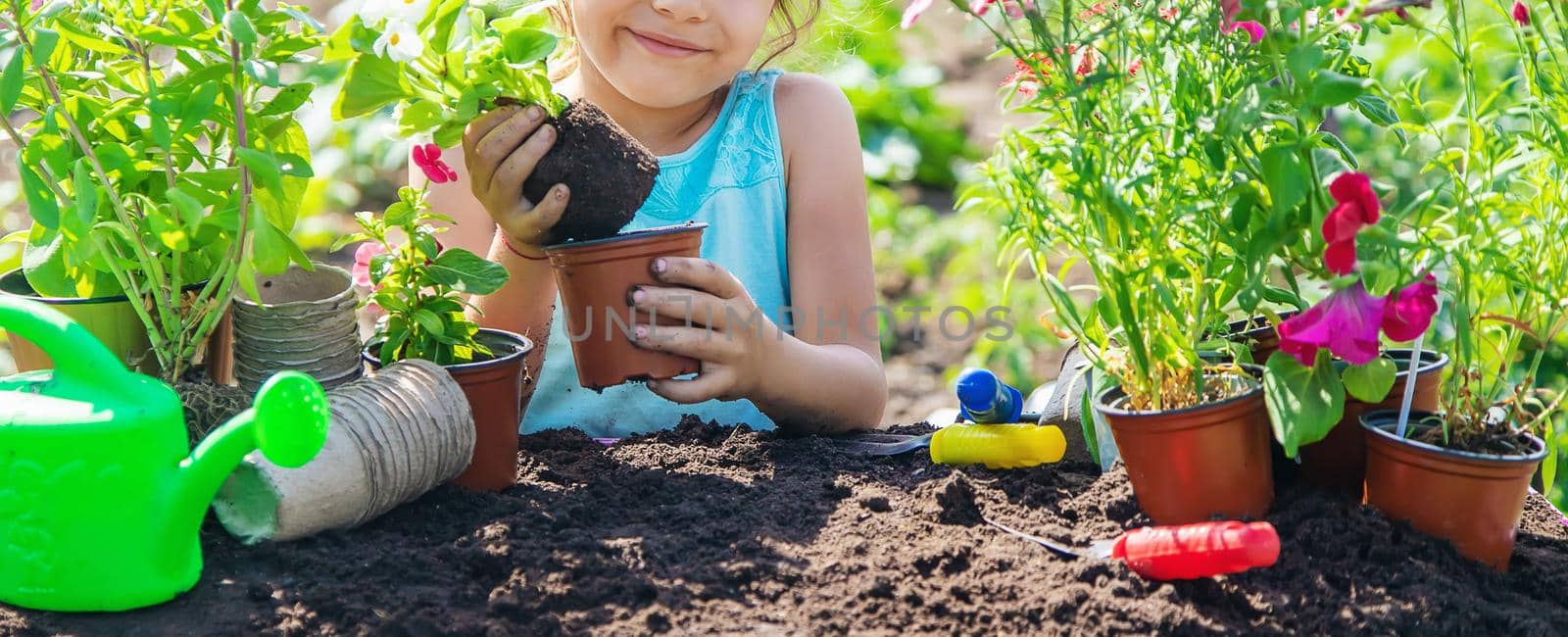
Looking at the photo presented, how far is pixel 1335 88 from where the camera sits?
1153 mm

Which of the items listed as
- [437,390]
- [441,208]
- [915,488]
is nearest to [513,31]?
[437,390]

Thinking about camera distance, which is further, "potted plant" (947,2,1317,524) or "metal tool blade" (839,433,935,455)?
"metal tool blade" (839,433,935,455)

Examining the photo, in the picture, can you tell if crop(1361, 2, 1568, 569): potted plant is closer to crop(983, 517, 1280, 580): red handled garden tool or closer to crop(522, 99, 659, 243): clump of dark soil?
crop(983, 517, 1280, 580): red handled garden tool

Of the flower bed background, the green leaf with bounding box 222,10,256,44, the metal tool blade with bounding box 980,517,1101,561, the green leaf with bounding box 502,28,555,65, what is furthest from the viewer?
the flower bed background

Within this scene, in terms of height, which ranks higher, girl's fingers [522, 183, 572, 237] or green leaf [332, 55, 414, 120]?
green leaf [332, 55, 414, 120]

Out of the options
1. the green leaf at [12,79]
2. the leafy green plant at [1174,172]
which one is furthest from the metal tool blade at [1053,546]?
the green leaf at [12,79]

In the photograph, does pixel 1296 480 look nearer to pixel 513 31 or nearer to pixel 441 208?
pixel 513 31

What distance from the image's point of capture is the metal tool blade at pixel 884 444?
70.7 inches

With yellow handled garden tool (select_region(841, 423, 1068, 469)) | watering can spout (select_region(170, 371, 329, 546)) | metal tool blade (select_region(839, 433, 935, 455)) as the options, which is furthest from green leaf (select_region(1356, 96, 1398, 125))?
watering can spout (select_region(170, 371, 329, 546))

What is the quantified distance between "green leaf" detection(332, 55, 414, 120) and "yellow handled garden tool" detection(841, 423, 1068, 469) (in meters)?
0.79

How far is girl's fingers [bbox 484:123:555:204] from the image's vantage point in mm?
1625

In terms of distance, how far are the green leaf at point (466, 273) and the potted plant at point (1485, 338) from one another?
0.97m

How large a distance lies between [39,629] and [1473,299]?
233 centimetres

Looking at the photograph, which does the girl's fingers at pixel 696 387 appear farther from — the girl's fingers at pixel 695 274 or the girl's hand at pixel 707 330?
the girl's fingers at pixel 695 274
